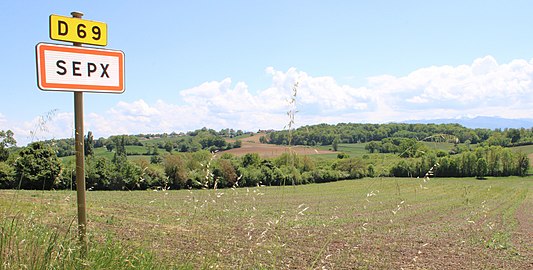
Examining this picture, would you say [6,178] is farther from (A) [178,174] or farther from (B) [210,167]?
(B) [210,167]

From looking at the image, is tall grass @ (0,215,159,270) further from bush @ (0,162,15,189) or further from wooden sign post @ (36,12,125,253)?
bush @ (0,162,15,189)

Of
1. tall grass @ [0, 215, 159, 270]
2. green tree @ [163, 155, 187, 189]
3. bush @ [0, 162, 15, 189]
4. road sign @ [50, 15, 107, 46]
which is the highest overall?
road sign @ [50, 15, 107, 46]

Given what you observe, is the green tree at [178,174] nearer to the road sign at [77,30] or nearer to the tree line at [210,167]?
the tree line at [210,167]

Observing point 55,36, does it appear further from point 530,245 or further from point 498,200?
point 498,200

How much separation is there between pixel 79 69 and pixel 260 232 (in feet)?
19.5

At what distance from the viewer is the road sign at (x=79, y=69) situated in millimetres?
2910

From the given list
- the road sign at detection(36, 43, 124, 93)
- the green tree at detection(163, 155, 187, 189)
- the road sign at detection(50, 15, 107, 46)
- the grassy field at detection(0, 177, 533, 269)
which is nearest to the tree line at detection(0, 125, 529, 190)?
the green tree at detection(163, 155, 187, 189)

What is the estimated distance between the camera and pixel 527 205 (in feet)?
120

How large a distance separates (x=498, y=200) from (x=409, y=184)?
4494 centimetres

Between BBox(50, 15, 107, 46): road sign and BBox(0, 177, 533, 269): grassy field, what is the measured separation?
1.33 metres

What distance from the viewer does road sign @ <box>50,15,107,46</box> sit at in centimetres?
294

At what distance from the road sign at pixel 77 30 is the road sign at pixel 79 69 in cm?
7

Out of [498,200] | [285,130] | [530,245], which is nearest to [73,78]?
[285,130]

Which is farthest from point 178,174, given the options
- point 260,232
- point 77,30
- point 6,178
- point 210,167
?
point 6,178
